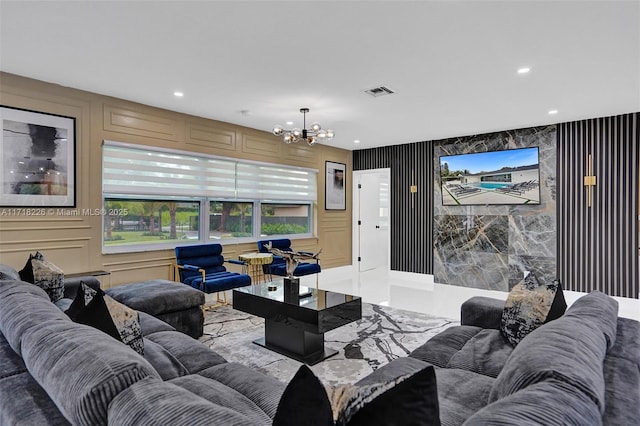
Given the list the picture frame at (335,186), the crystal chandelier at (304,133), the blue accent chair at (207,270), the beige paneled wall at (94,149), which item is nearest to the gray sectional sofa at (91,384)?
the beige paneled wall at (94,149)

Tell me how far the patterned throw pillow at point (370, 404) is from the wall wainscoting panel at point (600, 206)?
225 inches

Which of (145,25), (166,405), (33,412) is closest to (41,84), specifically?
(145,25)

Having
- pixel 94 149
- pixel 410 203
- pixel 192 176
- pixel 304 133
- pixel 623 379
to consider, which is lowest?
pixel 623 379

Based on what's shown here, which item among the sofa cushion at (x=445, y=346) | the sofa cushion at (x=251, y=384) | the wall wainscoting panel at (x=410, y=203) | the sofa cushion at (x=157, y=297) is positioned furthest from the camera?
the wall wainscoting panel at (x=410, y=203)

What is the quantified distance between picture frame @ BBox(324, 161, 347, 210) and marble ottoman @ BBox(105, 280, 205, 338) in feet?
13.1

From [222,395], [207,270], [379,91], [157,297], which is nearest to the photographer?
[222,395]

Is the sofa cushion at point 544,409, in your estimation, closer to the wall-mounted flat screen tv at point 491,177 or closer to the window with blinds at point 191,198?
the window with blinds at point 191,198

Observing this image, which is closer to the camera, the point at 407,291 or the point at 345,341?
the point at 345,341

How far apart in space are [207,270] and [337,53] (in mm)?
3252

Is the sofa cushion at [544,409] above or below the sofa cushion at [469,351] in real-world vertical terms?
above

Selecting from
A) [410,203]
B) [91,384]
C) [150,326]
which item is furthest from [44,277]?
[410,203]

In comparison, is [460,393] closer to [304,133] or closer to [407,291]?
[304,133]

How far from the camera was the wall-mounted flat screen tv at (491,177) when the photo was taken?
18.9ft

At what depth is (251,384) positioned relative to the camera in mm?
1712
